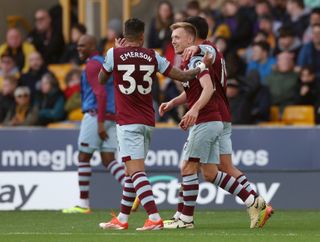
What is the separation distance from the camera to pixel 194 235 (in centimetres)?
1188

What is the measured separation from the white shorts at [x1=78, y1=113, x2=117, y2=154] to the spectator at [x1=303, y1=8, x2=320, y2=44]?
531 cm

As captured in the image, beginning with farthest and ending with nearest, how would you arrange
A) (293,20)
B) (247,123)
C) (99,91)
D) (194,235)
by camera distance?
(293,20), (247,123), (99,91), (194,235)

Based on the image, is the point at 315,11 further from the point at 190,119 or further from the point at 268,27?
the point at 190,119

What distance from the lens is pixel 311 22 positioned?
20.1m

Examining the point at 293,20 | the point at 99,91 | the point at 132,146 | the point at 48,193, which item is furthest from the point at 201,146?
the point at 293,20

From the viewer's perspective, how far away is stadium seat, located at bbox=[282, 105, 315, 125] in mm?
18953

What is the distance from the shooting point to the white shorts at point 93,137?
15.7 m

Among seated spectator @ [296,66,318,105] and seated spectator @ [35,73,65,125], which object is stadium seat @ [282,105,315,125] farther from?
seated spectator @ [35,73,65,125]

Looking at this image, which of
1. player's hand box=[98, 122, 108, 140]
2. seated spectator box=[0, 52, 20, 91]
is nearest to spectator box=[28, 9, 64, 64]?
seated spectator box=[0, 52, 20, 91]

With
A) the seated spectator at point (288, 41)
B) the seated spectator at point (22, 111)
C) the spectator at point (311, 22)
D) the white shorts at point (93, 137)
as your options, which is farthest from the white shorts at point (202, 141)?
the seated spectator at point (22, 111)

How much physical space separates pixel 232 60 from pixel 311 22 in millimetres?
1548

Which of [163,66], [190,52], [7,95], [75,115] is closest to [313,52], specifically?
[75,115]

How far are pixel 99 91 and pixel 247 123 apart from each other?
410 centimetres

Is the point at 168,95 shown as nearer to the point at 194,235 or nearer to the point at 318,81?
the point at 318,81
